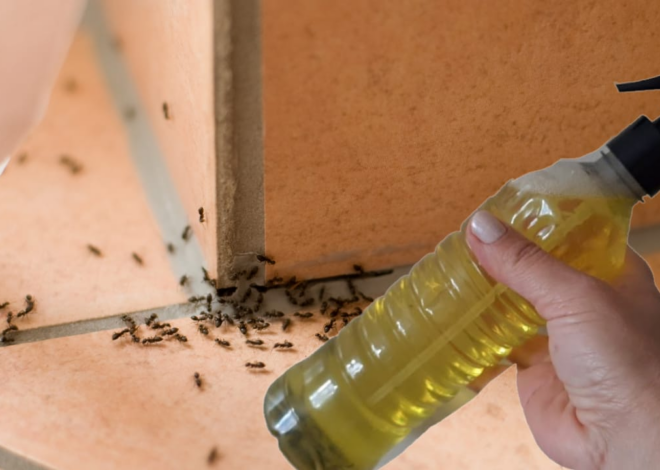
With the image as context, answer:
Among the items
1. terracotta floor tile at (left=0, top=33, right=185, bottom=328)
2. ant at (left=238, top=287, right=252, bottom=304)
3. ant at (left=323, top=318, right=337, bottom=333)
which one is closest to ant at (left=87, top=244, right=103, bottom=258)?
terracotta floor tile at (left=0, top=33, right=185, bottom=328)

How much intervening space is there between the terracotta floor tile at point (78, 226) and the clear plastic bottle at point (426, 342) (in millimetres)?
350

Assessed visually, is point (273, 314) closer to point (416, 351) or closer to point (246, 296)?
point (246, 296)

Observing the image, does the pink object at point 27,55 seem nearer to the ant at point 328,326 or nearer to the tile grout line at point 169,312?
the tile grout line at point 169,312

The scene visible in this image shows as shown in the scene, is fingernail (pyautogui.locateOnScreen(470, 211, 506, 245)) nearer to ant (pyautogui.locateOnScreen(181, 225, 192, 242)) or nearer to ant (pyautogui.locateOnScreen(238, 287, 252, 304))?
ant (pyautogui.locateOnScreen(238, 287, 252, 304))

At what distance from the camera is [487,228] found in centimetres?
81

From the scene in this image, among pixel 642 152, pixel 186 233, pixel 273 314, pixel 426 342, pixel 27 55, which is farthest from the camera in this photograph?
pixel 186 233

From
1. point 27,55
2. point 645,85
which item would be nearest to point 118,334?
point 27,55

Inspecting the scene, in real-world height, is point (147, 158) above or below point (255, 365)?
above

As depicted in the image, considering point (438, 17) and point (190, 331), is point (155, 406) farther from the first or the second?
point (438, 17)

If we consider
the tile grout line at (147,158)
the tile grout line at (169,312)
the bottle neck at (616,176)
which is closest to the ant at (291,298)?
the tile grout line at (169,312)

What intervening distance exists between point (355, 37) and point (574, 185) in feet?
1.07

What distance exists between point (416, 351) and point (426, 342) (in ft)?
0.05

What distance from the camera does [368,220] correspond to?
1.18 metres

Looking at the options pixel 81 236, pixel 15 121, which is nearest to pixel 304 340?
pixel 81 236
